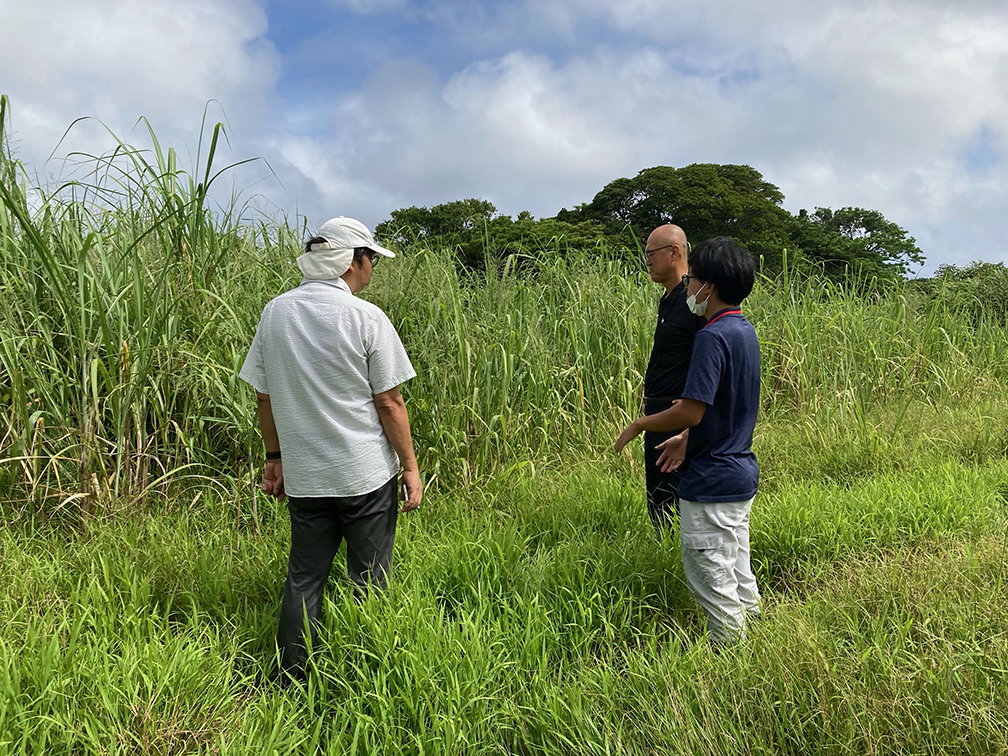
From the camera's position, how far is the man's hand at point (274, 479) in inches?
94.4

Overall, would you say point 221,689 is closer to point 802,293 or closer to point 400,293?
point 400,293

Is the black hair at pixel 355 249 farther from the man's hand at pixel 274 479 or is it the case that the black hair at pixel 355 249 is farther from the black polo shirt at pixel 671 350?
the black polo shirt at pixel 671 350

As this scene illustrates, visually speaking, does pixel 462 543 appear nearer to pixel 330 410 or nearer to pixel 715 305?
pixel 330 410

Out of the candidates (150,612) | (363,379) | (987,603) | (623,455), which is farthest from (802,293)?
(150,612)

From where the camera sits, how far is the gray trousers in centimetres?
221

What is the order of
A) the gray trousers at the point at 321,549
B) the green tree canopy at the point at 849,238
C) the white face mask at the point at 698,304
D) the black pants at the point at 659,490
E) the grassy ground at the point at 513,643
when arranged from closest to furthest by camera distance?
the grassy ground at the point at 513,643 → the gray trousers at the point at 321,549 → the white face mask at the point at 698,304 → the black pants at the point at 659,490 → the green tree canopy at the point at 849,238

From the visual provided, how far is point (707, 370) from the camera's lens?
217 centimetres

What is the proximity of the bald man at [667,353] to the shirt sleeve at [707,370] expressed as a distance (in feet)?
2.44

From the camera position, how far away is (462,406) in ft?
12.5

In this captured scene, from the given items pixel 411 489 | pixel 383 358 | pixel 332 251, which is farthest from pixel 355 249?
pixel 411 489

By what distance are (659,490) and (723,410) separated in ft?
3.22

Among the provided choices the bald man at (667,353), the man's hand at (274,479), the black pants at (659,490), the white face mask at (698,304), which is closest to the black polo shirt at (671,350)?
the bald man at (667,353)

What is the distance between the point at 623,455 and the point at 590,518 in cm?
101

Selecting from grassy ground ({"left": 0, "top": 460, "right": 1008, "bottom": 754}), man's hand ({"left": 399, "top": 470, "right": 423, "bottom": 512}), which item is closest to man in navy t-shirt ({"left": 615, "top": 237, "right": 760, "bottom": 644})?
grassy ground ({"left": 0, "top": 460, "right": 1008, "bottom": 754})
